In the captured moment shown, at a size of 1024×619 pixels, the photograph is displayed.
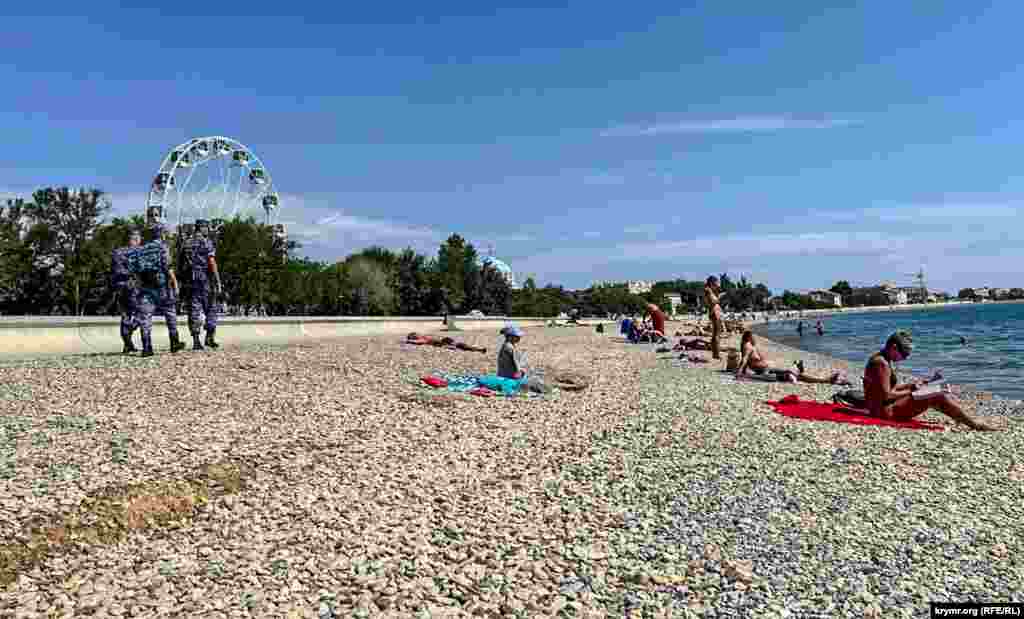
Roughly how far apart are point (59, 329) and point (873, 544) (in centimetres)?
1842

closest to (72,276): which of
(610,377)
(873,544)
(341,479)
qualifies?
(610,377)

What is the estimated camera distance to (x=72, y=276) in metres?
43.9

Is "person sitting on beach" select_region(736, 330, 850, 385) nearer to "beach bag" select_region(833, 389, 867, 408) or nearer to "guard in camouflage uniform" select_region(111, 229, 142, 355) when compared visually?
"beach bag" select_region(833, 389, 867, 408)

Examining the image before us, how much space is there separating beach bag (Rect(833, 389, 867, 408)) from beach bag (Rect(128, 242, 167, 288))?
40.0 ft

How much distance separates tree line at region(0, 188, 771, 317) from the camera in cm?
4444

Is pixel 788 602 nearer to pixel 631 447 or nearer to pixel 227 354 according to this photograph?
pixel 631 447

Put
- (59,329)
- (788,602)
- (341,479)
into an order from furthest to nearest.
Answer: (59,329), (341,479), (788,602)

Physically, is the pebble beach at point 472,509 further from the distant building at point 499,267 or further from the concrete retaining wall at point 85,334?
the distant building at point 499,267

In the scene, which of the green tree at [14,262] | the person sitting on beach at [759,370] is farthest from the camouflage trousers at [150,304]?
the green tree at [14,262]

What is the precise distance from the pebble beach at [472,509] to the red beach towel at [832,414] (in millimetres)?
482

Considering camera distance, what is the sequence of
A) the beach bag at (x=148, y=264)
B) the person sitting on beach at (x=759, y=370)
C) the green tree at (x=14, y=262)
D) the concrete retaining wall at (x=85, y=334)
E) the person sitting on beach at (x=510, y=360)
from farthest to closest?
the green tree at (x=14, y=262) < the person sitting on beach at (x=759, y=370) < the concrete retaining wall at (x=85, y=334) < the beach bag at (x=148, y=264) < the person sitting on beach at (x=510, y=360)

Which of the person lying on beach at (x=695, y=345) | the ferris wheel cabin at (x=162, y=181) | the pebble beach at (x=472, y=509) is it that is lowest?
the pebble beach at (x=472, y=509)

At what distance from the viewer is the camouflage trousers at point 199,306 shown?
1493 cm

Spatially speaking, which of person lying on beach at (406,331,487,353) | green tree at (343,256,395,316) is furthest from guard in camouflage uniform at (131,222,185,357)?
green tree at (343,256,395,316)
